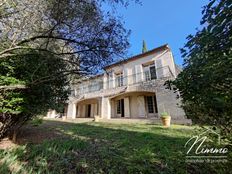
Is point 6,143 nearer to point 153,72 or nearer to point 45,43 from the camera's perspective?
point 45,43

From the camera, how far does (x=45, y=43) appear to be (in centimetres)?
469

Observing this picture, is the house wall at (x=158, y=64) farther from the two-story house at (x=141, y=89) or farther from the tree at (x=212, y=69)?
the tree at (x=212, y=69)

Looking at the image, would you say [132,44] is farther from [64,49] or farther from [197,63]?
[197,63]

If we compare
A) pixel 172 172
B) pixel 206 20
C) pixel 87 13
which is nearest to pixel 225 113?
pixel 206 20

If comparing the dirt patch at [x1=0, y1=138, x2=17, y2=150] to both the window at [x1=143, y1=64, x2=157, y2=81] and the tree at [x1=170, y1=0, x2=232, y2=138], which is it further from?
the window at [x1=143, y1=64, x2=157, y2=81]

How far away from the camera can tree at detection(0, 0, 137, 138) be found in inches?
159

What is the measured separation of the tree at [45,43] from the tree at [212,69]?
2.95 m

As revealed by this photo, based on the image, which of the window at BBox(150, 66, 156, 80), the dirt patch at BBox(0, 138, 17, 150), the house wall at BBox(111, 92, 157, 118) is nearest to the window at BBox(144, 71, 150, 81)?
the window at BBox(150, 66, 156, 80)

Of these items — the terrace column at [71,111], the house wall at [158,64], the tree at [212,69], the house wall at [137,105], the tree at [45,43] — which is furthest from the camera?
the terrace column at [71,111]

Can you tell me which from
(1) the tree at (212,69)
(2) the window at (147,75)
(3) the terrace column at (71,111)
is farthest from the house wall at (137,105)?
(1) the tree at (212,69)

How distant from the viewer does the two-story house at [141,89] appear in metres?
11.7

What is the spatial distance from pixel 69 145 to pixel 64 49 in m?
3.52

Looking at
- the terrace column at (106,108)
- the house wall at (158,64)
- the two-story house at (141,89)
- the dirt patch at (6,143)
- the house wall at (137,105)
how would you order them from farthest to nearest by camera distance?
the terrace column at (106,108)
the house wall at (137,105)
the house wall at (158,64)
the two-story house at (141,89)
the dirt patch at (6,143)

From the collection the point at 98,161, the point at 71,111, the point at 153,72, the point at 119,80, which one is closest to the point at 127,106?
the point at 119,80
